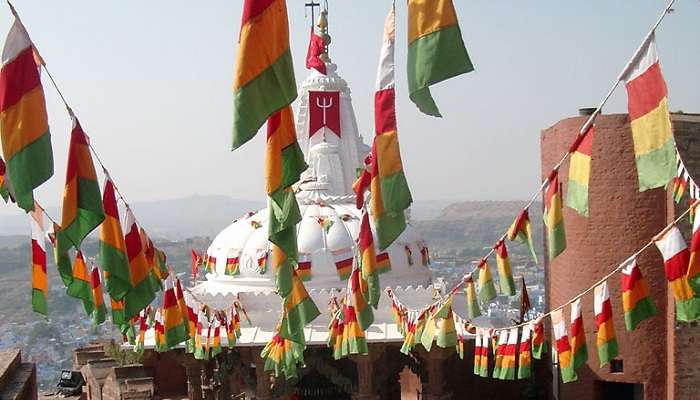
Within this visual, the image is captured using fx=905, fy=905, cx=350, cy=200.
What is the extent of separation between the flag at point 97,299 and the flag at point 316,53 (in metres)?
10.6

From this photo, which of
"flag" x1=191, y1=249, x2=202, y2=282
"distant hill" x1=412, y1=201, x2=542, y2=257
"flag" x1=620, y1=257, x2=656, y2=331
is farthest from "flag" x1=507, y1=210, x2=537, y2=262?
"distant hill" x1=412, y1=201, x2=542, y2=257

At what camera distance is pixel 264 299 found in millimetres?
18500

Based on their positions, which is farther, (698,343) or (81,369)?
(81,369)

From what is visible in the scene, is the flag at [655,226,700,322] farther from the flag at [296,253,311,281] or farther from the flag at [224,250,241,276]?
the flag at [224,250,241,276]

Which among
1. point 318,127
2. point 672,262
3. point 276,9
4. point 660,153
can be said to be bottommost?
point 672,262

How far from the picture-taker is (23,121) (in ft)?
24.7

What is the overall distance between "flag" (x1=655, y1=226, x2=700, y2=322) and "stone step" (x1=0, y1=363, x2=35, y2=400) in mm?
7774

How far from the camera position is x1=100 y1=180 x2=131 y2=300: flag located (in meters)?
9.16

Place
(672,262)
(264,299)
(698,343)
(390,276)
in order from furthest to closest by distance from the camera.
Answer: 1. (390,276)
2. (264,299)
3. (698,343)
4. (672,262)

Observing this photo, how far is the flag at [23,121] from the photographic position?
7484 millimetres

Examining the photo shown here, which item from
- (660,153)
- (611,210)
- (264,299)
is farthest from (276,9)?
(264,299)

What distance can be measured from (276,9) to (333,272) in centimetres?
1266

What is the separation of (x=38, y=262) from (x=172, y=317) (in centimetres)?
245

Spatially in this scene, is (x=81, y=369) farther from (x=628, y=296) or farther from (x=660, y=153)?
(x=660, y=153)
